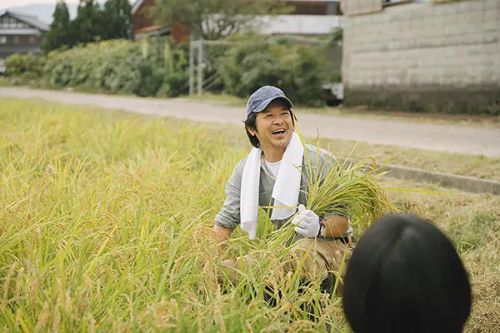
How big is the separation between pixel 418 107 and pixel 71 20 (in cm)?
2363

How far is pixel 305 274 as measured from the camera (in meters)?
2.39

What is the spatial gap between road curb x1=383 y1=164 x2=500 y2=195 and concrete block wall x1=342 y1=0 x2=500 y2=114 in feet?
20.8

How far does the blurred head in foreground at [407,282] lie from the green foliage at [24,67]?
1205 inches

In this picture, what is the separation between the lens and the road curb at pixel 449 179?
4.74 metres

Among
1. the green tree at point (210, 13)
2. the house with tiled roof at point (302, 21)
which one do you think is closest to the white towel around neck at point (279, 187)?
the green tree at point (210, 13)

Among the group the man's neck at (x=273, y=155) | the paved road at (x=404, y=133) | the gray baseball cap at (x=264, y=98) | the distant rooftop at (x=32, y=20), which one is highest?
the distant rooftop at (x=32, y=20)

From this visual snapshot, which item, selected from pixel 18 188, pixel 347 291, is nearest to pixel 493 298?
pixel 347 291

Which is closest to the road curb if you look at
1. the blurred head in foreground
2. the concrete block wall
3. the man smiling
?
the man smiling

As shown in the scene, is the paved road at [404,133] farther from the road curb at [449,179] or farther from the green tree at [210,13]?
the green tree at [210,13]

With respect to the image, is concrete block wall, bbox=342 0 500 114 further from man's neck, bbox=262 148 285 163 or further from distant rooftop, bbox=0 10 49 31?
distant rooftop, bbox=0 10 49 31

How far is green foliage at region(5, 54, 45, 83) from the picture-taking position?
29875 millimetres

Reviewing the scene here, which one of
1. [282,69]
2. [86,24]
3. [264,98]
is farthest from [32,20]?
[264,98]

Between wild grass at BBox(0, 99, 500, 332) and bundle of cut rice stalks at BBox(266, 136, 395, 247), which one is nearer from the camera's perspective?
wild grass at BBox(0, 99, 500, 332)

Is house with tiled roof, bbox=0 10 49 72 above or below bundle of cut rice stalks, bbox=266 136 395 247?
above
